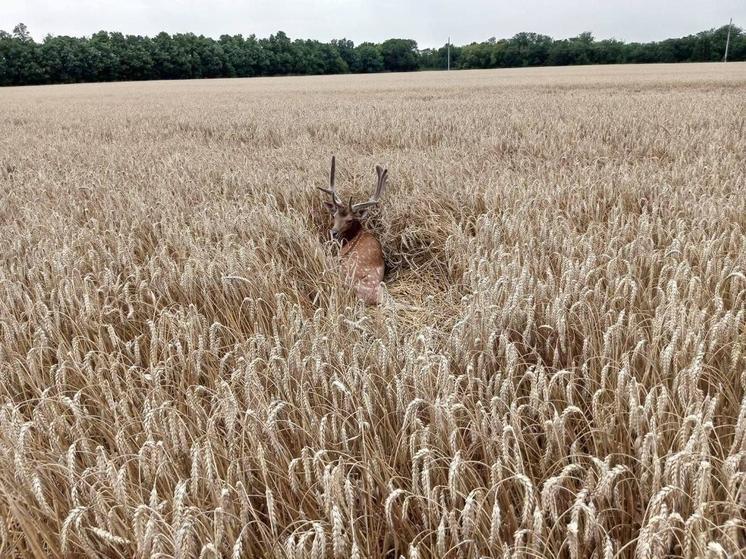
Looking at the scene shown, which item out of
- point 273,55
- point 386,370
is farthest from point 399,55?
point 386,370

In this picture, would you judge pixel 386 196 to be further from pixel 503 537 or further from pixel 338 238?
pixel 503 537

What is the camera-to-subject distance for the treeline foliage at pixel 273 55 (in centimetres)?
4831

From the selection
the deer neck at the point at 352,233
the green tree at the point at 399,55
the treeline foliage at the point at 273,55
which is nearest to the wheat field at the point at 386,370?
the deer neck at the point at 352,233

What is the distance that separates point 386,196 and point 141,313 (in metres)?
1.91

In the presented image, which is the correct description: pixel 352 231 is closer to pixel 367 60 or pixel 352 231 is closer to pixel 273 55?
pixel 273 55

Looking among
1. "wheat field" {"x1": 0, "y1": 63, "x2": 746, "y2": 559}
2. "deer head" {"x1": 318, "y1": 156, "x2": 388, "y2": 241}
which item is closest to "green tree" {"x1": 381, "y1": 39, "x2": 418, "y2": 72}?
"wheat field" {"x1": 0, "y1": 63, "x2": 746, "y2": 559}

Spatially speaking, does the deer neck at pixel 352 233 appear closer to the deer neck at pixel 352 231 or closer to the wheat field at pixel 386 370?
the deer neck at pixel 352 231

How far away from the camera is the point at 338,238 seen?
2801mm

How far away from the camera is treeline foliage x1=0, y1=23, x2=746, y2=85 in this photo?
48.3 m

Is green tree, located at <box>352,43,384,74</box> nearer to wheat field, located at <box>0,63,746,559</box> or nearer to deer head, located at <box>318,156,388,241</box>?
wheat field, located at <box>0,63,746,559</box>

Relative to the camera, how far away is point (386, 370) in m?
1.48

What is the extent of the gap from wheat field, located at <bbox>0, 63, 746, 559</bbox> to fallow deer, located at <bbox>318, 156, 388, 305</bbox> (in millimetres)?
120

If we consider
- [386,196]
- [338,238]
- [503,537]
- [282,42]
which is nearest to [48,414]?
[503,537]

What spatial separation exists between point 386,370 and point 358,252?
1180mm
